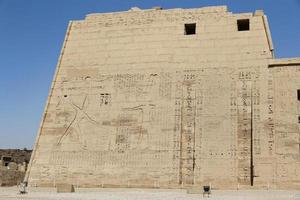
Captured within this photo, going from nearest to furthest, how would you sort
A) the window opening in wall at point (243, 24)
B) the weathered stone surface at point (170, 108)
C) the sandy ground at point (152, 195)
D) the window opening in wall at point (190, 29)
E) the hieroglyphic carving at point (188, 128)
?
the sandy ground at point (152, 195) → the weathered stone surface at point (170, 108) → the hieroglyphic carving at point (188, 128) → the window opening in wall at point (243, 24) → the window opening in wall at point (190, 29)

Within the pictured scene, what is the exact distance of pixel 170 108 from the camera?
12984 mm

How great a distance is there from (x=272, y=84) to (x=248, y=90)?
27.3 inches

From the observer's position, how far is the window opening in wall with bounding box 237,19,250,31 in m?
13.5

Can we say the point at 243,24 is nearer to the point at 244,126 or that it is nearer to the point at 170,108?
the point at 244,126

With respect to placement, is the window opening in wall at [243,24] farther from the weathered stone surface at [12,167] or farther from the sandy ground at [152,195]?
the weathered stone surface at [12,167]

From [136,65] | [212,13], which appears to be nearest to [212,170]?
[136,65]

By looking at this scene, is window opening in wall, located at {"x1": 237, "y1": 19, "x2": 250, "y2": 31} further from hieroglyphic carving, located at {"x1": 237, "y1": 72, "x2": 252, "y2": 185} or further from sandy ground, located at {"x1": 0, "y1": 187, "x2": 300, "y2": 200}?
sandy ground, located at {"x1": 0, "y1": 187, "x2": 300, "y2": 200}

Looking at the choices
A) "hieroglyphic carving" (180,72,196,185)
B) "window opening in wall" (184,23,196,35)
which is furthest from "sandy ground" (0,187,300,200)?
"window opening in wall" (184,23,196,35)

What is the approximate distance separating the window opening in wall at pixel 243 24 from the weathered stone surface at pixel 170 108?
18 cm

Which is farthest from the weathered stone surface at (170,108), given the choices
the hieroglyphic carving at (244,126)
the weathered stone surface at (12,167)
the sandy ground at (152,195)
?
the weathered stone surface at (12,167)

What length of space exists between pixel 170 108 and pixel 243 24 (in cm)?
360

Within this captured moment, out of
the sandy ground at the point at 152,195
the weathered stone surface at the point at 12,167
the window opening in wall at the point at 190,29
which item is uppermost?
the window opening in wall at the point at 190,29

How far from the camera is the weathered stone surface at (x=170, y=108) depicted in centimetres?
1202

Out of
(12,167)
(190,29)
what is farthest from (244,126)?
(12,167)
